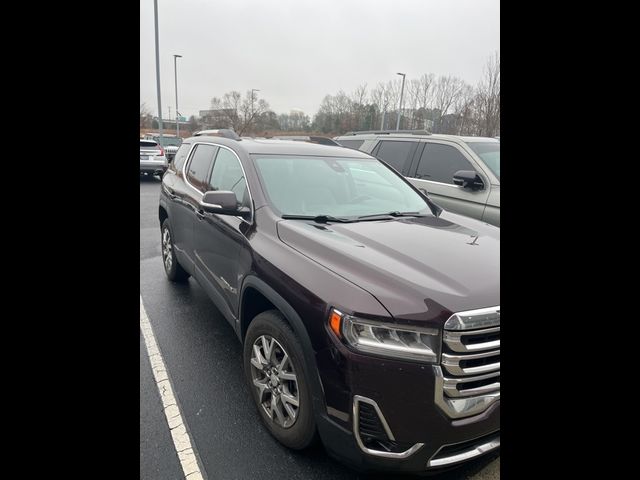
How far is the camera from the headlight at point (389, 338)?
165 centimetres

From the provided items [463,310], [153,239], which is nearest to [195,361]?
[463,310]

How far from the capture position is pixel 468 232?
108 inches

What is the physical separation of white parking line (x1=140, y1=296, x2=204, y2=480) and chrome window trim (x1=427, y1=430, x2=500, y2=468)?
1.24m

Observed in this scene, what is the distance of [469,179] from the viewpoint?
196 inches

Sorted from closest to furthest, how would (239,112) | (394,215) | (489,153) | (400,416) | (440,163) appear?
(400,416), (394,215), (489,153), (440,163), (239,112)

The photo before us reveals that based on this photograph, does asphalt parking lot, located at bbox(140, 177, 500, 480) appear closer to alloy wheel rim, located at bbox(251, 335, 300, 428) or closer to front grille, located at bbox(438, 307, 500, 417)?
alloy wheel rim, located at bbox(251, 335, 300, 428)

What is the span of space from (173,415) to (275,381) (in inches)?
32.7

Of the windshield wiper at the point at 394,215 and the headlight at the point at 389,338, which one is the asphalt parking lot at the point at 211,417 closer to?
the headlight at the point at 389,338

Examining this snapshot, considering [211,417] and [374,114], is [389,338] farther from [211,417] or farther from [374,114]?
[374,114]

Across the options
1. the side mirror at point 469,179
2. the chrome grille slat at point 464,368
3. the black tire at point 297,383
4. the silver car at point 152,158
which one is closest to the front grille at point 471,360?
the chrome grille slat at point 464,368

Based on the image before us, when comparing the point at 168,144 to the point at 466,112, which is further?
the point at 168,144

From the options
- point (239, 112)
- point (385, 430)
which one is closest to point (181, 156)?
point (385, 430)
